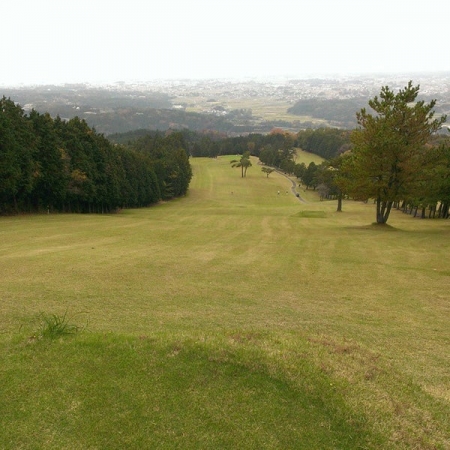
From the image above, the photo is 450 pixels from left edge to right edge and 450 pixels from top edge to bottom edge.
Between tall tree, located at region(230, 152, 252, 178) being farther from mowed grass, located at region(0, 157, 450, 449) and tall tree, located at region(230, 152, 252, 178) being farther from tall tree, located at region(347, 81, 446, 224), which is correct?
mowed grass, located at region(0, 157, 450, 449)

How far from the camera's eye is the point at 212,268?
19.1 metres

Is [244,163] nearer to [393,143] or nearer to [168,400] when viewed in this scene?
[393,143]

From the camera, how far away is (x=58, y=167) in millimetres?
46750

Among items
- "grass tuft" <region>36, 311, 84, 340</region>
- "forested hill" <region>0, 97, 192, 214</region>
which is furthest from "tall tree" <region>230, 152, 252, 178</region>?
"grass tuft" <region>36, 311, 84, 340</region>

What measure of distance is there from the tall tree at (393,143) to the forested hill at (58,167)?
119 feet

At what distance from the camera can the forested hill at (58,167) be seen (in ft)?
135

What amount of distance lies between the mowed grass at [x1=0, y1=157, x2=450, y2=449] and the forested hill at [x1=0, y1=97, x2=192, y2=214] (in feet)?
81.8

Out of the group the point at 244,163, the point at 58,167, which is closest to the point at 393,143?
the point at 58,167

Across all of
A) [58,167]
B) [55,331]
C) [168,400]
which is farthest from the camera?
[58,167]

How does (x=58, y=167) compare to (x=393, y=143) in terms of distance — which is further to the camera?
(x=58, y=167)

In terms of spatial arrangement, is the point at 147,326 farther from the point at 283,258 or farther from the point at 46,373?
the point at 283,258

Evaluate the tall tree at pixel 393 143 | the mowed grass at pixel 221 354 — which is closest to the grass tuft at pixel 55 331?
the mowed grass at pixel 221 354

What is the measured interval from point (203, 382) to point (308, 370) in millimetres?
2265

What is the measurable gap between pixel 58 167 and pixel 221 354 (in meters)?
45.6
